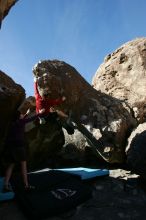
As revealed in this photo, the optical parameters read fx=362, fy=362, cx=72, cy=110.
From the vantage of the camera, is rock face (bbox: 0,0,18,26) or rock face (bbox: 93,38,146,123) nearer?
rock face (bbox: 0,0,18,26)

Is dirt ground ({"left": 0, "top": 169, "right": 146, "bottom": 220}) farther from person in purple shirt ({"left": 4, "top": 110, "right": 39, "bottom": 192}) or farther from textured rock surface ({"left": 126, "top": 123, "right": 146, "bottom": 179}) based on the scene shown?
person in purple shirt ({"left": 4, "top": 110, "right": 39, "bottom": 192})

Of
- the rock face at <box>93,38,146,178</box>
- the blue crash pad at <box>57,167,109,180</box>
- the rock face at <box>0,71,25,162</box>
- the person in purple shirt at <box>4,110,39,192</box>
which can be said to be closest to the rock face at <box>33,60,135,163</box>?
the rock face at <box>93,38,146,178</box>

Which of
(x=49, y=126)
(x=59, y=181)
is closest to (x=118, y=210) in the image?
(x=59, y=181)

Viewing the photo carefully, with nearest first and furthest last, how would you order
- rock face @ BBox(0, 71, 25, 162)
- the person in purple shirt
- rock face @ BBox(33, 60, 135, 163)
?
rock face @ BBox(0, 71, 25, 162), the person in purple shirt, rock face @ BBox(33, 60, 135, 163)

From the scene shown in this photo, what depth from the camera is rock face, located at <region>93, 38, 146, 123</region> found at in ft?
48.6

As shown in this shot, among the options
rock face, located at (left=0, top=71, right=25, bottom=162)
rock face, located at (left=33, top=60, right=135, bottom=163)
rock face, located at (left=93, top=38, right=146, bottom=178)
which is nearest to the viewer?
rock face, located at (left=0, top=71, right=25, bottom=162)

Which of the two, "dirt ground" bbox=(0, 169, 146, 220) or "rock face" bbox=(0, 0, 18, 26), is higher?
"rock face" bbox=(0, 0, 18, 26)

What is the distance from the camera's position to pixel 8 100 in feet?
26.8

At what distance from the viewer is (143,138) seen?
32.9ft

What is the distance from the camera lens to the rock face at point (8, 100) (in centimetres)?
815

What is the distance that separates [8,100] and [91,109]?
16.1 ft

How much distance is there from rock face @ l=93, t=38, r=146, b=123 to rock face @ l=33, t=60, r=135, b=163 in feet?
5.03

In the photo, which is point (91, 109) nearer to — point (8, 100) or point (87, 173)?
point (87, 173)

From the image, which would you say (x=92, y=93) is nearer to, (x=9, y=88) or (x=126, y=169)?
(x=126, y=169)
